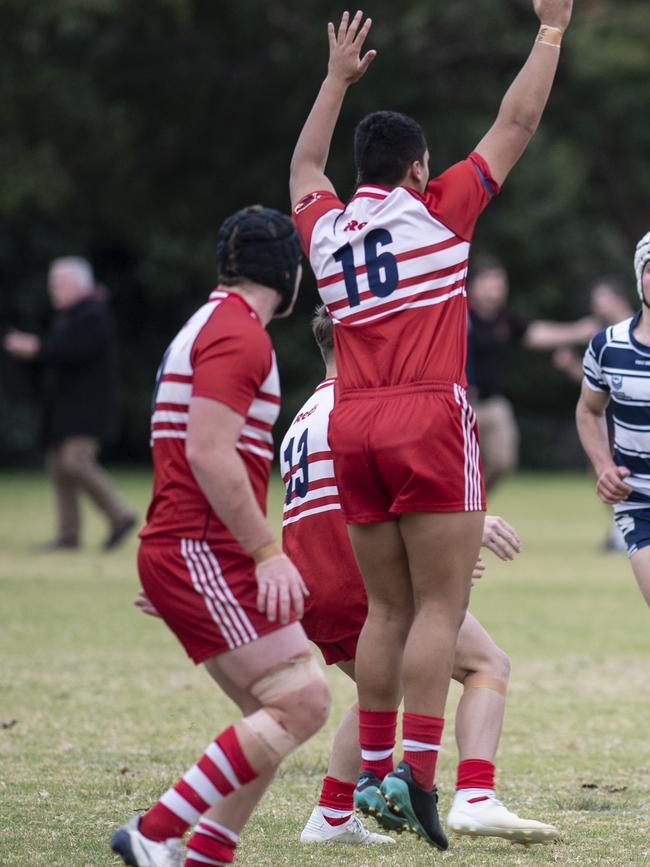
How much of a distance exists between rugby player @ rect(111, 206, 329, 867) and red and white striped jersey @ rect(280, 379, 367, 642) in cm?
86

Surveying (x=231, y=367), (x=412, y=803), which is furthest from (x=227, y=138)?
(x=231, y=367)

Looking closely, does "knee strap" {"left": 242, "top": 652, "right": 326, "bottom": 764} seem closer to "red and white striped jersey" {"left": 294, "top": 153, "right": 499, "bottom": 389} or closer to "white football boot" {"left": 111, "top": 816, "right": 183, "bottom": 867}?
"white football boot" {"left": 111, "top": 816, "right": 183, "bottom": 867}

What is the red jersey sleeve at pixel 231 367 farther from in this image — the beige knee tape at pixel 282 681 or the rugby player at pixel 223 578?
the beige knee tape at pixel 282 681

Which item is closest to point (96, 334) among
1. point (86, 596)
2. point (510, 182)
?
point (86, 596)

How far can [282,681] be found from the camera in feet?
12.9

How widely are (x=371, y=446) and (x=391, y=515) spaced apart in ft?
0.76

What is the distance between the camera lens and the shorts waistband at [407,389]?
4.49m

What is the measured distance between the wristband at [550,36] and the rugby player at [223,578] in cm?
Result: 142

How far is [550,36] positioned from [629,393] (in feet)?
4.75

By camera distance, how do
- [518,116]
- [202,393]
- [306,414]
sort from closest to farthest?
1. [202,393]
2. [518,116]
3. [306,414]

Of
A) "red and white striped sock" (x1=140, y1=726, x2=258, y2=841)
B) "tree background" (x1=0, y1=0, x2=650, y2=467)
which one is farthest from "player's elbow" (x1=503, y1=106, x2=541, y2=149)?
"tree background" (x1=0, y1=0, x2=650, y2=467)

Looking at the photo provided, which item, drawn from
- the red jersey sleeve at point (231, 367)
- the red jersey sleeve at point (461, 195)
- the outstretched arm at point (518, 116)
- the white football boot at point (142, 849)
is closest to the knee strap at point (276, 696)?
the white football boot at point (142, 849)

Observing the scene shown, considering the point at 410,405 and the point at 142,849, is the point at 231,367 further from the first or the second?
the point at 142,849

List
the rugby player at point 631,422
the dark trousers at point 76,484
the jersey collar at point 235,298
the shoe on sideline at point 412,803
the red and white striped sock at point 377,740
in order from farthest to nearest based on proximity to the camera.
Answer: the dark trousers at point 76,484 < the rugby player at point 631,422 < the red and white striped sock at point 377,740 < the shoe on sideline at point 412,803 < the jersey collar at point 235,298
